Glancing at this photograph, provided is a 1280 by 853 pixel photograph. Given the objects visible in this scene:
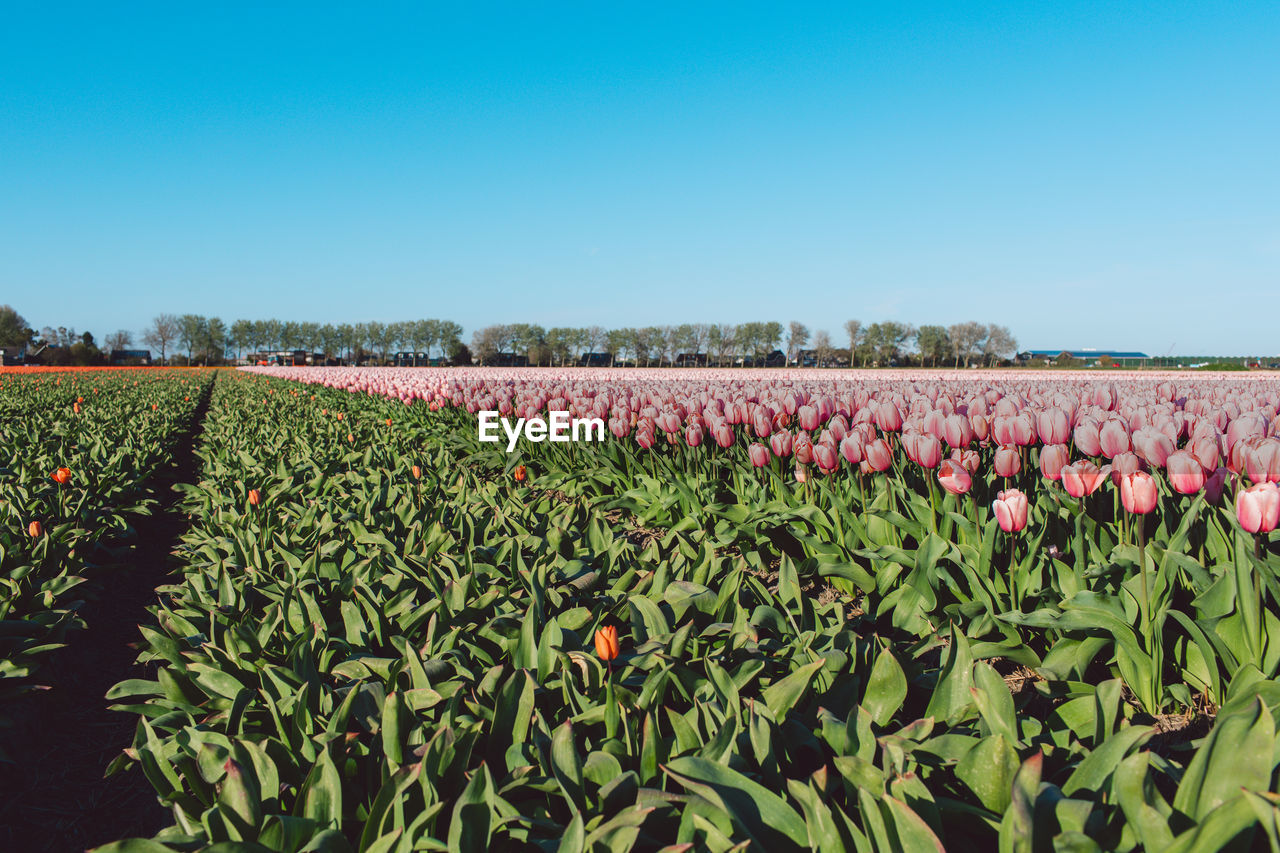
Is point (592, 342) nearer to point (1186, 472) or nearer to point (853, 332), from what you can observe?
point (853, 332)

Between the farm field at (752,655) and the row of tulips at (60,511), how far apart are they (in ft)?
0.11

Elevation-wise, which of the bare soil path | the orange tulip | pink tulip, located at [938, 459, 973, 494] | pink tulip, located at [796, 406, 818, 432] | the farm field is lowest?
the bare soil path

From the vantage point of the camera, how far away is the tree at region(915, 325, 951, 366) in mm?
100606

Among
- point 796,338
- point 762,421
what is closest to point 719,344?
point 796,338

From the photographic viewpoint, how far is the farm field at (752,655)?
4.51 ft

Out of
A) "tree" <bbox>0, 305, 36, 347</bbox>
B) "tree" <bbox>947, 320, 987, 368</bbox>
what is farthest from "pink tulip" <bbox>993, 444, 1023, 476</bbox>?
"tree" <bbox>947, 320, 987, 368</bbox>

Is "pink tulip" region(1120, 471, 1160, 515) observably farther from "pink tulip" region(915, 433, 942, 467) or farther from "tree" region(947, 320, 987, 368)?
"tree" region(947, 320, 987, 368)

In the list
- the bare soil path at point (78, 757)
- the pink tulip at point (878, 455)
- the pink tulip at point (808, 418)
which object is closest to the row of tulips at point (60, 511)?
the bare soil path at point (78, 757)

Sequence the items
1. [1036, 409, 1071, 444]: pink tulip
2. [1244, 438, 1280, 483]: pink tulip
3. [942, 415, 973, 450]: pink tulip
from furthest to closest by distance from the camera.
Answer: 1. [942, 415, 973, 450]: pink tulip
2. [1036, 409, 1071, 444]: pink tulip
3. [1244, 438, 1280, 483]: pink tulip

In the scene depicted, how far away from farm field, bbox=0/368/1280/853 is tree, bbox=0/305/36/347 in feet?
297

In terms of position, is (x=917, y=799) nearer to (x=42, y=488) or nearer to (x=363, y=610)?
(x=363, y=610)

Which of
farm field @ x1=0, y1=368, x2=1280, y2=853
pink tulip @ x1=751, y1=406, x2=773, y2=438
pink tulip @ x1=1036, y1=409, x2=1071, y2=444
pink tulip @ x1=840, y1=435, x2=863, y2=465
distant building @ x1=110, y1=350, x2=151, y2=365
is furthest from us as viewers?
distant building @ x1=110, y1=350, x2=151, y2=365

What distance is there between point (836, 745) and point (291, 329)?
116206 millimetres

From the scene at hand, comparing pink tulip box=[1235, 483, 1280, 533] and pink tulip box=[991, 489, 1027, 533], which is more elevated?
pink tulip box=[1235, 483, 1280, 533]
